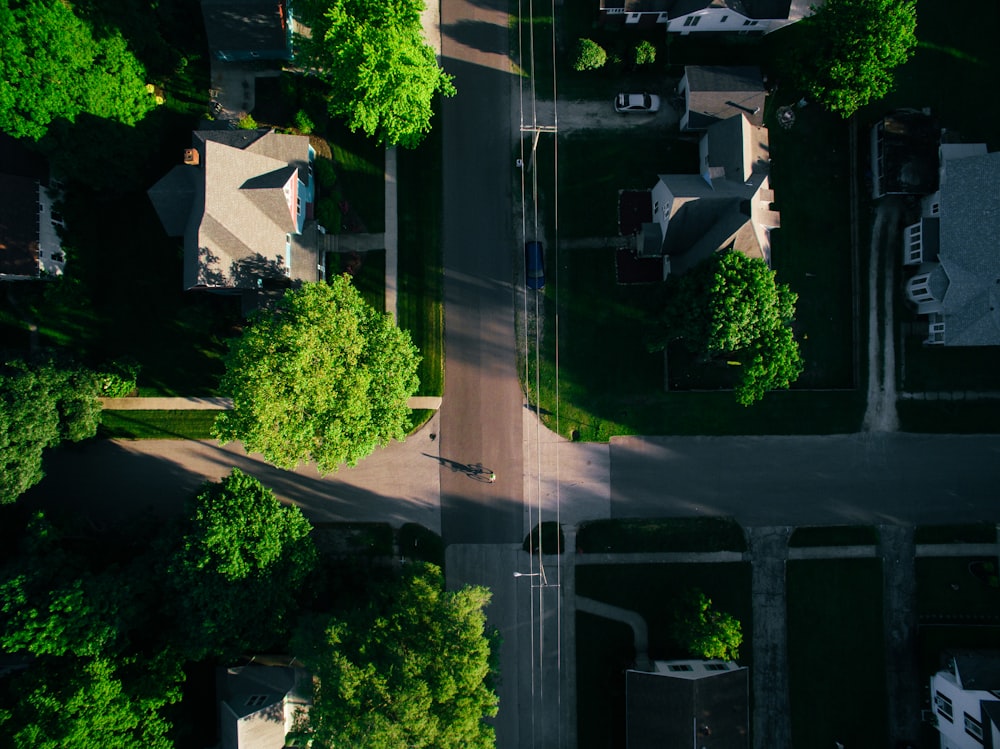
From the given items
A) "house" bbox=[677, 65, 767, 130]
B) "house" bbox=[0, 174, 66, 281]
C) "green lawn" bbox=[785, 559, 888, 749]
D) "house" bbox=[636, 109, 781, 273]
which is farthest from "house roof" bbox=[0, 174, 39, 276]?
"green lawn" bbox=[785, 559, 888, 749]

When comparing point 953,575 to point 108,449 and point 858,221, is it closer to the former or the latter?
point 858,221

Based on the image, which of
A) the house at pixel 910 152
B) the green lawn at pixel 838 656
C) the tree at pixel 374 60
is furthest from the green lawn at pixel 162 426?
the house at pixel 910 152

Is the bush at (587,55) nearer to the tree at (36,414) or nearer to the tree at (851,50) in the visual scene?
the tree at (851,50)

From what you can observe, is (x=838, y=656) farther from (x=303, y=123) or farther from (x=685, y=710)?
(x=303, y=123)

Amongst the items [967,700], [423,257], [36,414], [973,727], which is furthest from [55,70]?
[973,727]

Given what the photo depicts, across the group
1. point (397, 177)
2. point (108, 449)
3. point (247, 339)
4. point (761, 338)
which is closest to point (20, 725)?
point (108, 449)

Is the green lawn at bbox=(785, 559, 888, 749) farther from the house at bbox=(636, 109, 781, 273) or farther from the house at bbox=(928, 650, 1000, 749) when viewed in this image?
the house at bbox=(636, 109, 781, 273)
